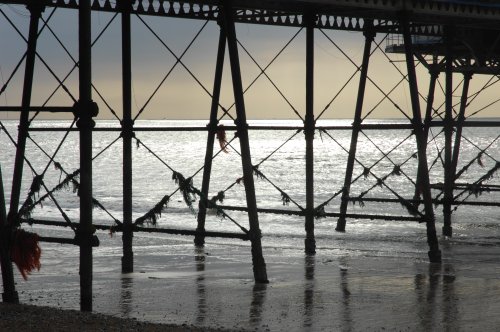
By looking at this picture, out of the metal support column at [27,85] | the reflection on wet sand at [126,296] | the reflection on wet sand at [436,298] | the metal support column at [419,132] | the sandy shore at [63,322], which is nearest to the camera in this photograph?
the sandy shore at [63,322]

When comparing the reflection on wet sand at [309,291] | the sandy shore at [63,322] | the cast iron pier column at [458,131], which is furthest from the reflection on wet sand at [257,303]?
the cast iron pier column at [458,131]

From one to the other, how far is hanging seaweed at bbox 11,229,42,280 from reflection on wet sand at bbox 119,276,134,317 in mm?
1291

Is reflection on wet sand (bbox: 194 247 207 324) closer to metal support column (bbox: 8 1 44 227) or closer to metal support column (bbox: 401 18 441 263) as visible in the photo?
metal support column (bbox: 8 1 44 227)

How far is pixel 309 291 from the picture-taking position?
53.8 feet

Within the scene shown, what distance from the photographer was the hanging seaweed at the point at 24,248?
1412 cm

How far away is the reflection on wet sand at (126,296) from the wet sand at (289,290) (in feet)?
0.05

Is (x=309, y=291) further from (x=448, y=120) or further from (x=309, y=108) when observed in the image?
(x=448, y=120)

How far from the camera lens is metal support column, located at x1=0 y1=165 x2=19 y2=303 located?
1354 cm

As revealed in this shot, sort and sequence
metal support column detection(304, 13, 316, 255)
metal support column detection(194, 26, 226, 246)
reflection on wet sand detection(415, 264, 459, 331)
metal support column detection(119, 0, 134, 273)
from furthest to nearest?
metal support column detection(304, 13, 316, 255)
metal support column detection(194, 26, 226, 246)
metal support column detection(119, 0, 134, 273)
reflection on wet sand detection(415, 264, 459, 331)

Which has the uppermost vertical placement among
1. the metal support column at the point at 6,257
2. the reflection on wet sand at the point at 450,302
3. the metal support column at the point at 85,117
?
the metal support column at the point at 85,117

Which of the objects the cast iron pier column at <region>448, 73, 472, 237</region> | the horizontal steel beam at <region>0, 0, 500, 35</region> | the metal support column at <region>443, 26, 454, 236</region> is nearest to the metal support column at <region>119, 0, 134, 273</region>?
the horizontal steel beam at <region>0, 0, 500, 35</region>

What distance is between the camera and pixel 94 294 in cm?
1591

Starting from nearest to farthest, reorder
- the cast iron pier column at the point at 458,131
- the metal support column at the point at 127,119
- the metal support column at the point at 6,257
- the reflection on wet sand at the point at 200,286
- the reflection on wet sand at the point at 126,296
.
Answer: the metal support column at the point at 6,257, the reflection on wet sand at the point at 200,286, the reflection on wet sand at the point at 126,296, the metal support column at the point at 127,119, the cast iron pier column at the point at 458,131

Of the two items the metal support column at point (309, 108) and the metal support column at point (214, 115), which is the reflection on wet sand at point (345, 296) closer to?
the metal support column at point (309, 108)
